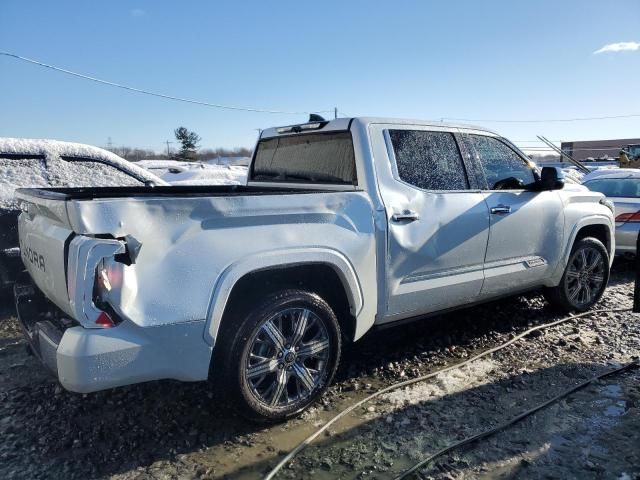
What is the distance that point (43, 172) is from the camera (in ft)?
16.1

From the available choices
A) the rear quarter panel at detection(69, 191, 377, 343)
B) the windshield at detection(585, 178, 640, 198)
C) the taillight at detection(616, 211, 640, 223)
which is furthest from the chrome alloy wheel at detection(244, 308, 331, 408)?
the windshield at detection(585, 178, 640, 198)

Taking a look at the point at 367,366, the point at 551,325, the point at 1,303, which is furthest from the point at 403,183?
the point at 1,303

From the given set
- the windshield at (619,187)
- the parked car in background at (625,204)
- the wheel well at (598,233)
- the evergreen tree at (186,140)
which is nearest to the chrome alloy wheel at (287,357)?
the wheel well at (598,233)

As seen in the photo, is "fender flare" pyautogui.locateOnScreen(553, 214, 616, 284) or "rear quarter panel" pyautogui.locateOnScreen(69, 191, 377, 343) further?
"fender flare" pyautogui.locateOnScreen(553, 214, 616, 284)

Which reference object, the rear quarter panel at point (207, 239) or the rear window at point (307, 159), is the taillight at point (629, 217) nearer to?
the rear window at point (307, 159)

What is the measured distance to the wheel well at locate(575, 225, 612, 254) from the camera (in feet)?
16.7

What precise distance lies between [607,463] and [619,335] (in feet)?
7.53

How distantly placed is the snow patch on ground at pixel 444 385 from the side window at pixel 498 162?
1462 mm

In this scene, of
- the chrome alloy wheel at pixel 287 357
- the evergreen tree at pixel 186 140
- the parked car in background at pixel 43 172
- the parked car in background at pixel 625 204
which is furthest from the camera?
the evergreen tree at pixel 186 140

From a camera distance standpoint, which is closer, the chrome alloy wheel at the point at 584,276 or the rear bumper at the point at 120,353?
the rear bumper at the point at 120,353

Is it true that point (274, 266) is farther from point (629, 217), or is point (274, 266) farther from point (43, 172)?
point (629, 217)

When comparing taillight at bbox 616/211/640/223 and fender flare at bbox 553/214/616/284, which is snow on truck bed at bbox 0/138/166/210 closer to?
fender flare at bbox 553/214/616/284

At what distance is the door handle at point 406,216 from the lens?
339 centimetres

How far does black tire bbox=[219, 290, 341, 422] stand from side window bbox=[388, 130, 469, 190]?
47.9 inches
